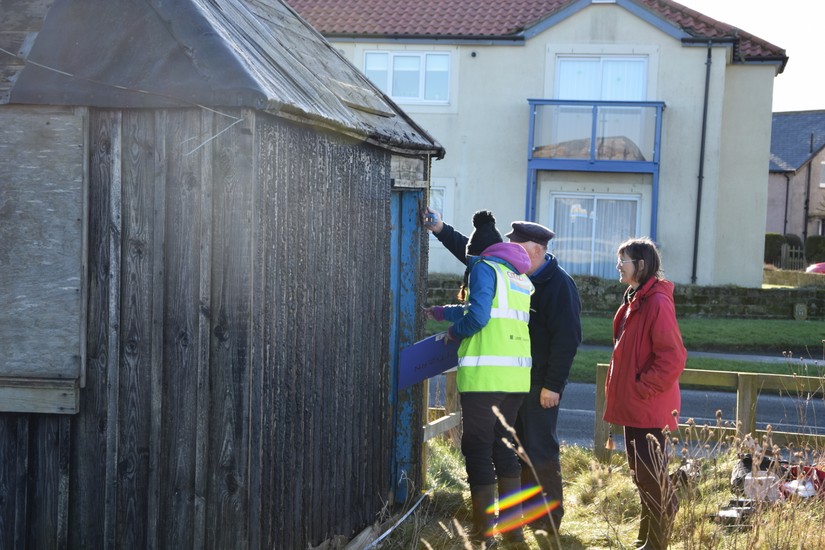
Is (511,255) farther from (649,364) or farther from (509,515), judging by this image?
(509,515)

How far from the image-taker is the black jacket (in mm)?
6582

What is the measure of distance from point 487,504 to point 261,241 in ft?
8.65

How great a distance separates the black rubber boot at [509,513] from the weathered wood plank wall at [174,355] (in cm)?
197

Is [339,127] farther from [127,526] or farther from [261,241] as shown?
[127,526]

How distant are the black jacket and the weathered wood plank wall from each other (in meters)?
2.29

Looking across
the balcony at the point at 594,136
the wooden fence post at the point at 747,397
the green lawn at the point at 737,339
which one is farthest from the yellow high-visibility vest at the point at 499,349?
the balcony at the point at 594,136

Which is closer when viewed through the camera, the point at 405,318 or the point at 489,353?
the point at 489,353

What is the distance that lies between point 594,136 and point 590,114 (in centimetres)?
58

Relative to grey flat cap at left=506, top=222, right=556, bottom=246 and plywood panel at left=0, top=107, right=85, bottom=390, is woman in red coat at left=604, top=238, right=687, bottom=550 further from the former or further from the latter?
plywood panel at left=0, top=107, right=85, bottom=390

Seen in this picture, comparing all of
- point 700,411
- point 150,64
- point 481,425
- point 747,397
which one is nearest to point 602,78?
point 700,411

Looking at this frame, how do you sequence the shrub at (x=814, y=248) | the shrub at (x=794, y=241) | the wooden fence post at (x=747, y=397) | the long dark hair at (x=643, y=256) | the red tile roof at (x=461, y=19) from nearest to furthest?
the long dark hair at (x=643, y=256), the wooden fence post at (x=747, y=397), the red tile roof at (x=461, y=19), the shrub at (x=814, y=248), the shrub at (x=794, y=241)

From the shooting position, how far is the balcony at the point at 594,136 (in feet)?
76.6

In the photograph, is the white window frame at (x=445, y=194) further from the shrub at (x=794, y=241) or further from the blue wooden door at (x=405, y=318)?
the shrub at (x=794, y=241)

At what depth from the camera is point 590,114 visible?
77.4 ft
